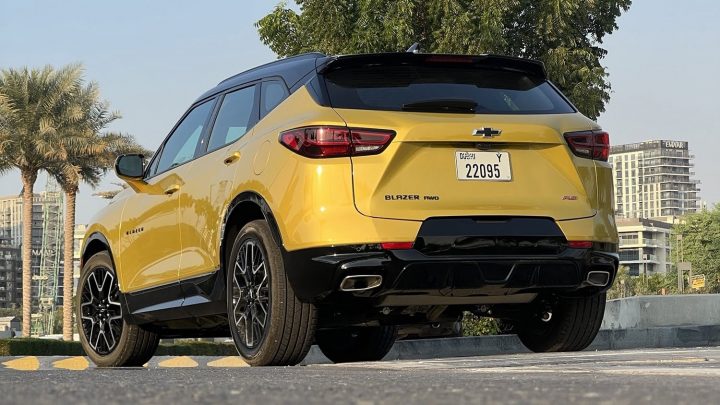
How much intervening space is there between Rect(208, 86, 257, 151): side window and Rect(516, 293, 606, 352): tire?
2146 mm

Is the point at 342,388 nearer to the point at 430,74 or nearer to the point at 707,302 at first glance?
the point at 430,74

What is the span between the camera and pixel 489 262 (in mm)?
6406

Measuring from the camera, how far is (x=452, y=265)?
6348 mm

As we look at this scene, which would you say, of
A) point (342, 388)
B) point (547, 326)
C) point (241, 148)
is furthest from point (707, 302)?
point (342, 388)

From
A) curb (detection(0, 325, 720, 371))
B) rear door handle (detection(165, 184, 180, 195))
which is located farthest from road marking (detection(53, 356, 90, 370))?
rear door handle (detection(165, 184, 180, 195))

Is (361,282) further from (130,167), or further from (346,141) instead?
(130,167)

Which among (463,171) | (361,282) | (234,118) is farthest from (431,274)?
(234,118)

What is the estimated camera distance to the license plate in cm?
651

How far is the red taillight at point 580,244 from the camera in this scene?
6.67 meters

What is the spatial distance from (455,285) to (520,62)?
1495mm

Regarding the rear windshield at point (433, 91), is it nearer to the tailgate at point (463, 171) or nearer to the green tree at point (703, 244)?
the tailgate at point (463, 171)

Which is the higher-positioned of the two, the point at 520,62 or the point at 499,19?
the point at 499,19

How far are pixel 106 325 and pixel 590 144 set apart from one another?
4053 mm

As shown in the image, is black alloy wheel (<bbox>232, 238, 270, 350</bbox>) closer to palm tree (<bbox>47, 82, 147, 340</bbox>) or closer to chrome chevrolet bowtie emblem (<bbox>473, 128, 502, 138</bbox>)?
chrome chevrolet bowtie emblem (<bbox>473, 128, 502, 138</bbox>)
